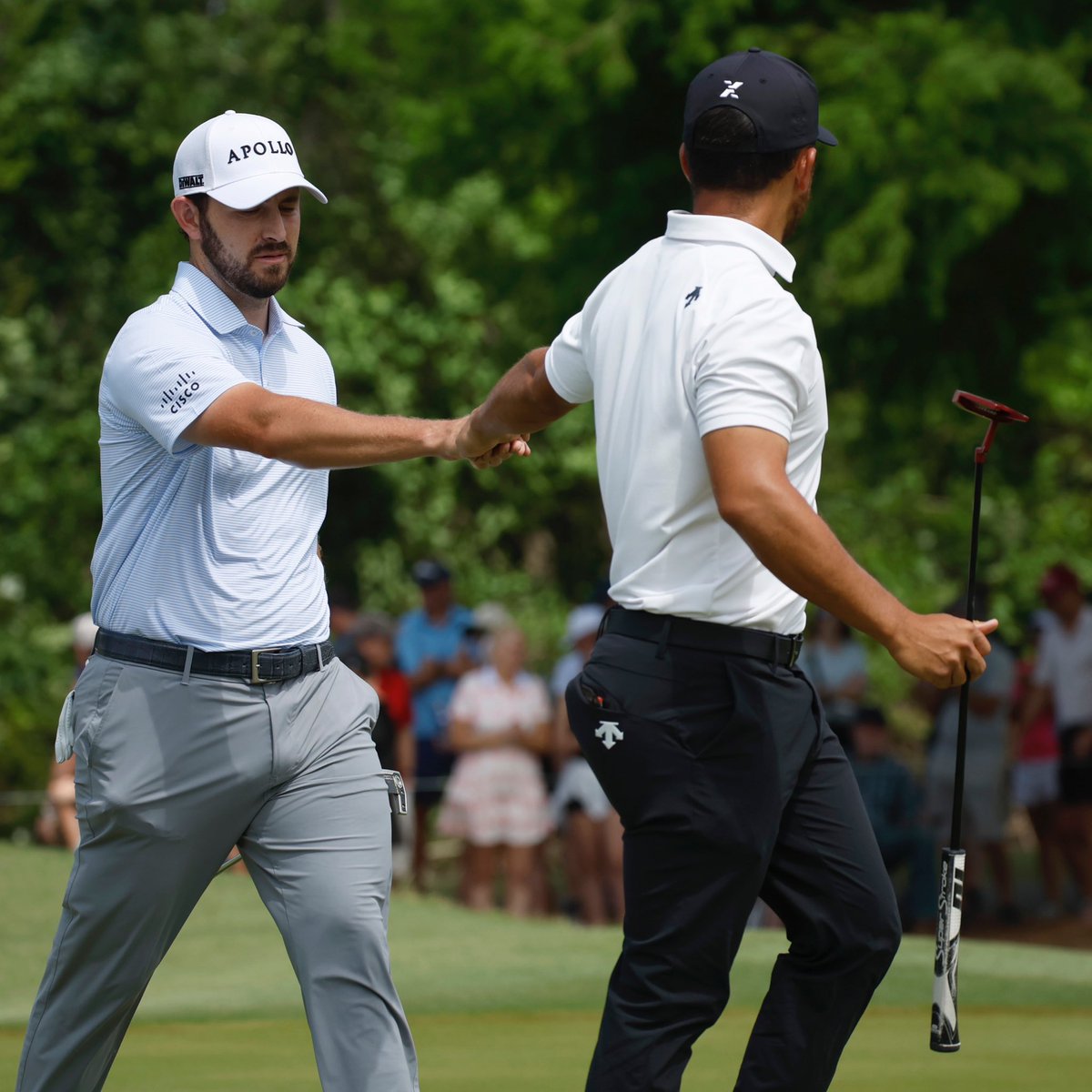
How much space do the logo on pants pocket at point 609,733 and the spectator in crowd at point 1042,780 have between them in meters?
8.67

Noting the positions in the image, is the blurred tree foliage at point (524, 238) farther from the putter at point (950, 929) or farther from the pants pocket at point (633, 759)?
the pants pocket at point (633, 759)

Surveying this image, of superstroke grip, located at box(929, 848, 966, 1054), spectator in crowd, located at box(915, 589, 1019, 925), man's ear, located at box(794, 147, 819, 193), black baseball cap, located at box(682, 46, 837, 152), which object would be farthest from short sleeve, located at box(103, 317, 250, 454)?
spectator in crowd, located at box(915, 589, 1019, 925)

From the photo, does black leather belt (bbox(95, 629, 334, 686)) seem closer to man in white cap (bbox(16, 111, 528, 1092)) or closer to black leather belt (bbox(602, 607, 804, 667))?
man in white cap (bbox(16, 111, 528, 1092))

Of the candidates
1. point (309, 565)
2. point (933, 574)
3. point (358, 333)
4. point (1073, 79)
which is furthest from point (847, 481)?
point (309, 565)

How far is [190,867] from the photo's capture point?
4.11 m

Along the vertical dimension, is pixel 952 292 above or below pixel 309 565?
above

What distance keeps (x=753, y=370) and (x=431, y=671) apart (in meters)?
9.07

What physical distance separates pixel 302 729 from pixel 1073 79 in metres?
7.92

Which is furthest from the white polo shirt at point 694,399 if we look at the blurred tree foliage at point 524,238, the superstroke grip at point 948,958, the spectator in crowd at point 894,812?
the spectator in crowd at point 894,812

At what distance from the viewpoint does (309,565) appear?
4246mm

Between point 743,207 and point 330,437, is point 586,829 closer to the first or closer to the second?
point 330,437

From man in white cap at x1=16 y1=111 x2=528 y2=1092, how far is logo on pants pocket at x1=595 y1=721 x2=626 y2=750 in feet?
2.21

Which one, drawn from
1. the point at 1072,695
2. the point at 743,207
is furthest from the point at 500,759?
the point at 743,207

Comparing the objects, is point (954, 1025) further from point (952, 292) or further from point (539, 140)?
point (539, 140)
